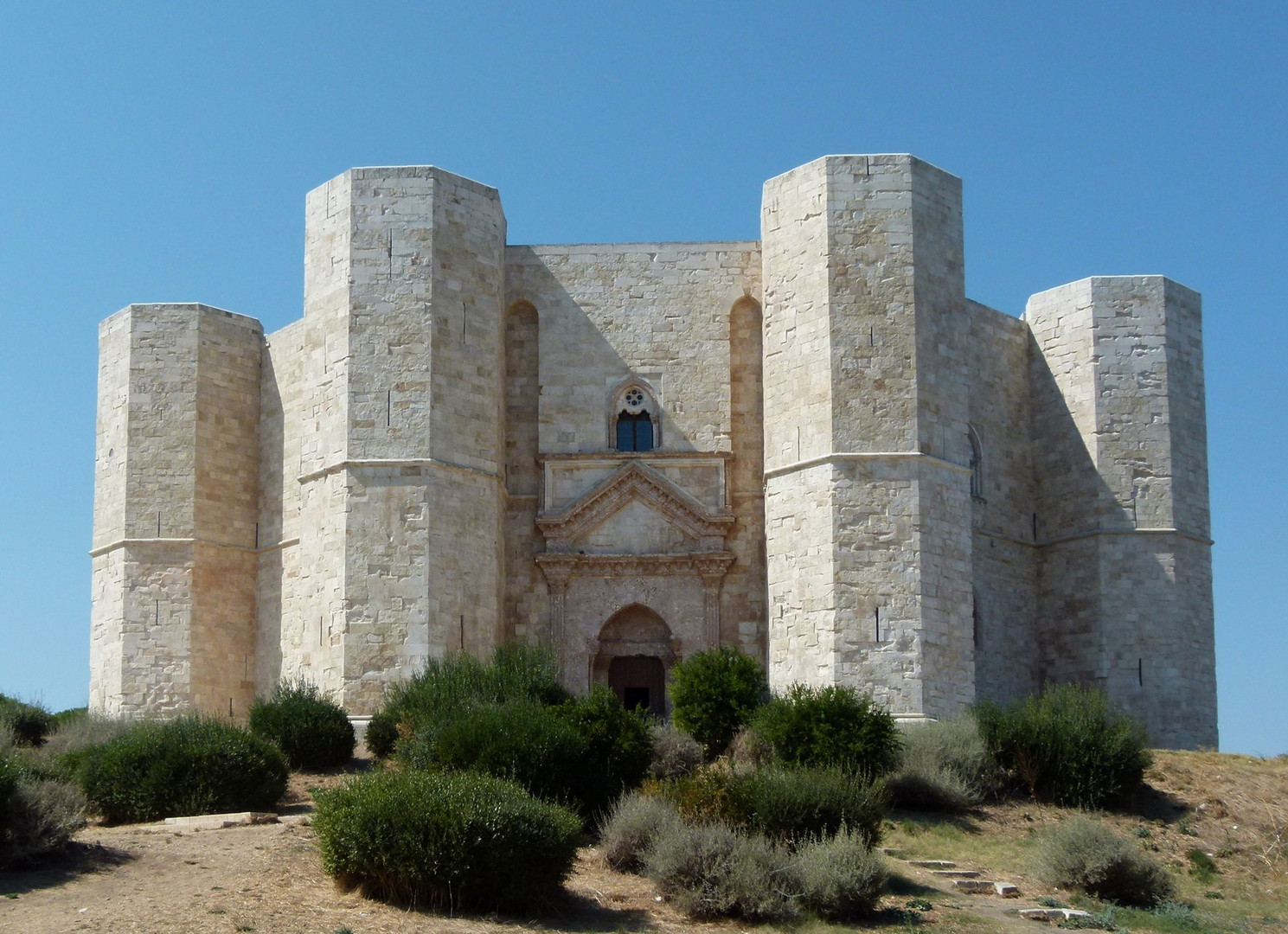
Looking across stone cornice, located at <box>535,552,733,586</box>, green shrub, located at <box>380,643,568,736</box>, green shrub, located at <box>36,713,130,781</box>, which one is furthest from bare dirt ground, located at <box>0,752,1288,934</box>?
stone cornice, located at <box>535,552,733,586</box>

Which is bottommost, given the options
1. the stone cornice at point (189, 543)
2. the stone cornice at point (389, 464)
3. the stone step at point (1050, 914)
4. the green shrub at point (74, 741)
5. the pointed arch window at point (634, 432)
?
the stone step at point (1050, 914)

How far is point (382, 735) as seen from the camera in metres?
20.5

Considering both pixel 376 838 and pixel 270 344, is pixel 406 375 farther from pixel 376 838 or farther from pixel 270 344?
pixel 376 838

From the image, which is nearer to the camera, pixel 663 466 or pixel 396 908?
pixel 396 908

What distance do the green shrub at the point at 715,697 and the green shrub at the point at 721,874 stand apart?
559 centimetres

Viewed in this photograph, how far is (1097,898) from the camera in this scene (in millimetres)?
16422

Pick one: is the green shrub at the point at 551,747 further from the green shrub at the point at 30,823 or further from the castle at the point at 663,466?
the castle at the point at 663,466

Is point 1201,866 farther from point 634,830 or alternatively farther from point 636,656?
point 636,656

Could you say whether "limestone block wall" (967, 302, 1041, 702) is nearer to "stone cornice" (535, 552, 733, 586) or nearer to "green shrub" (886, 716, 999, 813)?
"stone cornice" (535, 552, 733, 586)

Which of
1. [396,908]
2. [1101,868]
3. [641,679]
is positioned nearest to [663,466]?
[641,679]

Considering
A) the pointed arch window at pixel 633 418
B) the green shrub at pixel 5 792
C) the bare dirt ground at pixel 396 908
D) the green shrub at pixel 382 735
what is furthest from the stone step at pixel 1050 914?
the pointed arch window at pixel 633 418

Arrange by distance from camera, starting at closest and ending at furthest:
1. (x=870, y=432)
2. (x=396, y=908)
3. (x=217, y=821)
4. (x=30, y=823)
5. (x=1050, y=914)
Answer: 1. (x=396, y=908)
2. (x=30, y=823)
3. (x=1050, y=914)
4. (x=217, y=821)
5. (x=870, y=432)

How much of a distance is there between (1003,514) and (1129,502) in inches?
78.7

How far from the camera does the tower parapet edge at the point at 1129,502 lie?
82.9 ft
